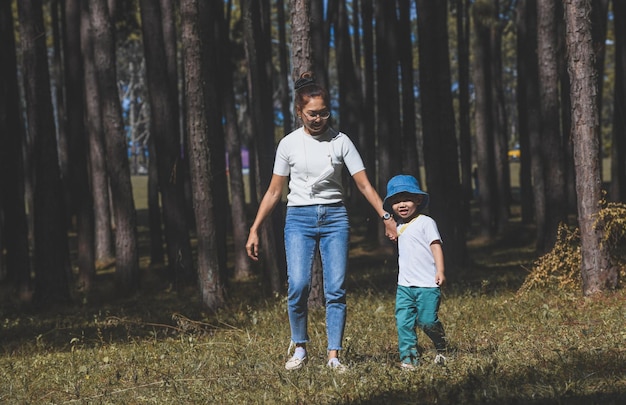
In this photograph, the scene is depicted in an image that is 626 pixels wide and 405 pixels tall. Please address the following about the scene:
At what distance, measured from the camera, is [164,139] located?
1958cm

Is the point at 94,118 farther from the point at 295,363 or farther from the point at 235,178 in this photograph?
the point at 295,363

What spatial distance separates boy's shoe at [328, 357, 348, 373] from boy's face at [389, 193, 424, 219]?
1.25m

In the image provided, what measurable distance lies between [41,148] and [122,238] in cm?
296

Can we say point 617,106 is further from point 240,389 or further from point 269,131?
point 240,389

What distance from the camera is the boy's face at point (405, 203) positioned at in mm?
7656

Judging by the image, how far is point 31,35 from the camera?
17.2 m

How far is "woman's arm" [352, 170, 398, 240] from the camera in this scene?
298 inches

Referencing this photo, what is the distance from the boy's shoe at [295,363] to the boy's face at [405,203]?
1.44 m

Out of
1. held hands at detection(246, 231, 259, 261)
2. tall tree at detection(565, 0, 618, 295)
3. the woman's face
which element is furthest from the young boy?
tall tree at detection(565, 0, 618, 295)

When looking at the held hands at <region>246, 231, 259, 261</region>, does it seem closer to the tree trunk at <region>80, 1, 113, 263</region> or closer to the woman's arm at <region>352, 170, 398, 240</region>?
the woman's arm at <region>352, 170, 398, 240</region>

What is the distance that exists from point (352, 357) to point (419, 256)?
4.19 feet

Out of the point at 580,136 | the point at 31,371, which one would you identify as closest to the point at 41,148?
the point at 31,371

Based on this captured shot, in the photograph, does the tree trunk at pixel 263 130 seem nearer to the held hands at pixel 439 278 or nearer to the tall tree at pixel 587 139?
the tall tree at pixel 587 139

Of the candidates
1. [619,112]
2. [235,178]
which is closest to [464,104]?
[619,112]
